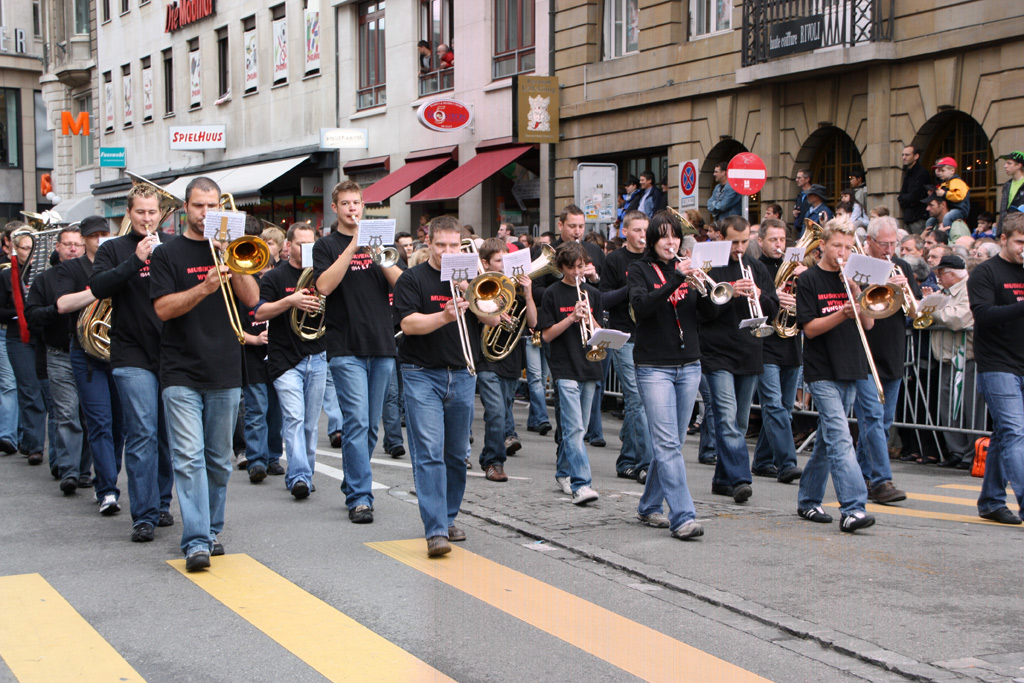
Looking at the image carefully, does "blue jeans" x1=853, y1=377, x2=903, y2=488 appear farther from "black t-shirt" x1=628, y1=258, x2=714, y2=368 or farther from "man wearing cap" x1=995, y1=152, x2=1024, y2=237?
"man wearing cap" x1=995, y1=152, x2=1024, y2=237

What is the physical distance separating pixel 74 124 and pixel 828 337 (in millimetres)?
44446

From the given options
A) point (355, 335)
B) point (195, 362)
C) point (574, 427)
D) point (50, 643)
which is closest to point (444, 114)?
point (574, 427)

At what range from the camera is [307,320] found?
369 inches

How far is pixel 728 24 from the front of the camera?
2025 centimetres

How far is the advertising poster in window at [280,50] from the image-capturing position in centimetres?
3319

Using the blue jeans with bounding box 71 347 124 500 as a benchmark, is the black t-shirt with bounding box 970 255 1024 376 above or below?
above

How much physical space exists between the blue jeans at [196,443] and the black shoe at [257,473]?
98.7 inches

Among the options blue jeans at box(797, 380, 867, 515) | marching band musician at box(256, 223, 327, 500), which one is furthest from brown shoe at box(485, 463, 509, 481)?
blue jeans at box(797, 380, 867, 515)

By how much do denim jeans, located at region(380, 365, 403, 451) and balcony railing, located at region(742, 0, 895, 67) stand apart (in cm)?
953

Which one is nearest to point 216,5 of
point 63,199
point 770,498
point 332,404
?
point 63,199

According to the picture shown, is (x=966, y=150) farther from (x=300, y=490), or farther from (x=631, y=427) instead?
(x=300, y=490)

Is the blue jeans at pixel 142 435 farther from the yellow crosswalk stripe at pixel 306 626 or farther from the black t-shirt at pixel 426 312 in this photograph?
the black t-shirt at pixel 426 312

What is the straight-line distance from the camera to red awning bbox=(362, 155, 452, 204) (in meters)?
26.8

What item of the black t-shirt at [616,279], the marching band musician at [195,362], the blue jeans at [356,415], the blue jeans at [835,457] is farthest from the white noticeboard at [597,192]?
the marching band musician at [195,362]
